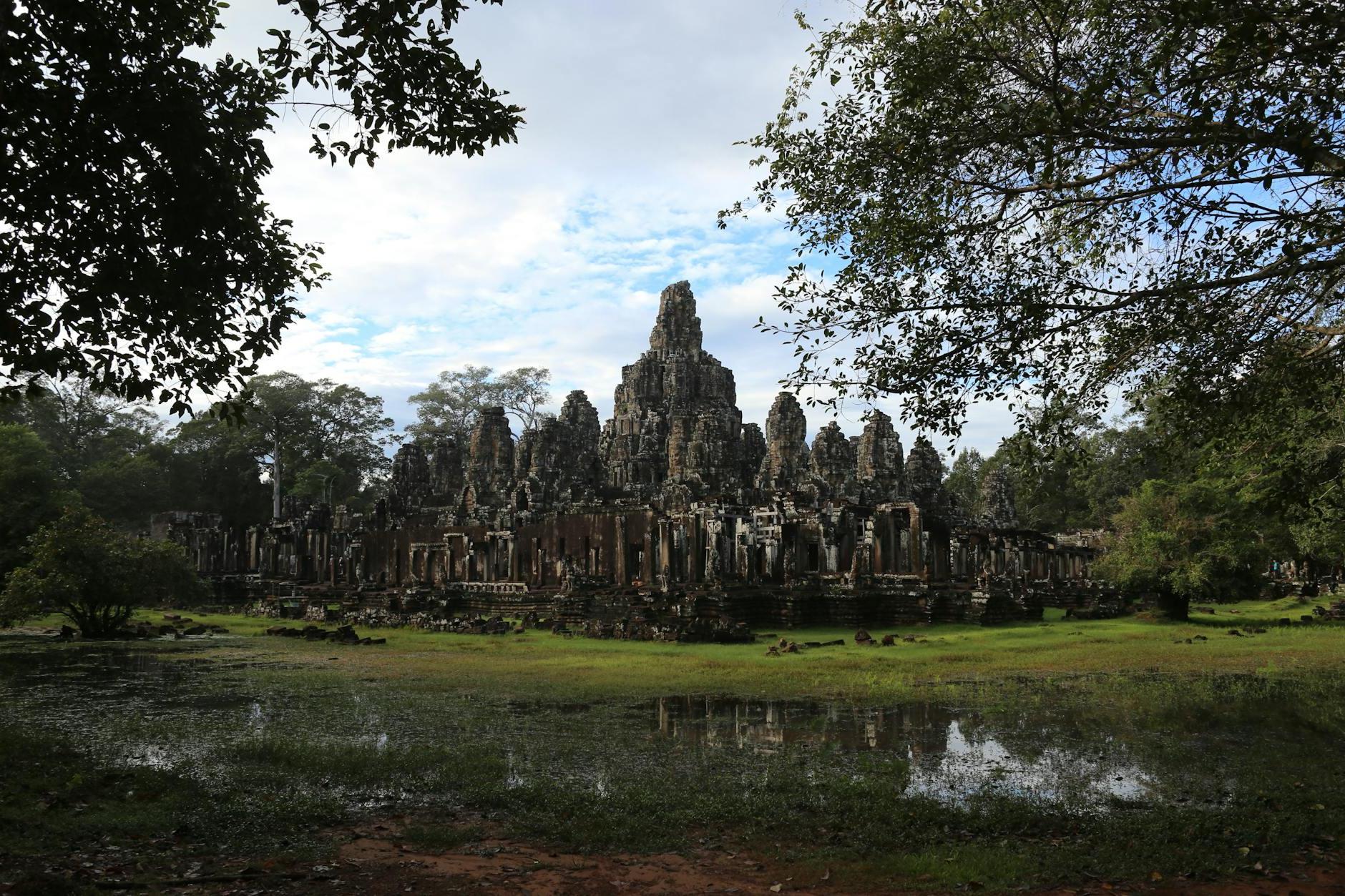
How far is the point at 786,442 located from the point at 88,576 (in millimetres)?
28117

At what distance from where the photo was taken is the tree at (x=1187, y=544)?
78.5ft

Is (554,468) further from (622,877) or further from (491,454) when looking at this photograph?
(622,877)

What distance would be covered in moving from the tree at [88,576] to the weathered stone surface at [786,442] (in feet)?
82.4

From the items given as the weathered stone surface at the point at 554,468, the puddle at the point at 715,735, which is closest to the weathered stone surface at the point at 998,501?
the weathered stone surface at the point at 554,468

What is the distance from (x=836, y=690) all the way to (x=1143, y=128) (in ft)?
25.8

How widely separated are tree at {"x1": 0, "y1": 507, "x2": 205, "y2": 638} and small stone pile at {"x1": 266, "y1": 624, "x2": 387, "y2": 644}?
2.49 m

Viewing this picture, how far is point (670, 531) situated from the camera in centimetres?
2739

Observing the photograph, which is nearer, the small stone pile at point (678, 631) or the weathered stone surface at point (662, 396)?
the small stone pile at point (678, 631)

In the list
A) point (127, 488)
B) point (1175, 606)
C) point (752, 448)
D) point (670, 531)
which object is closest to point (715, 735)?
point (670, 531)

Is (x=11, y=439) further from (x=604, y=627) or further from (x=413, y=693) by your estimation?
(x=413, y=693)

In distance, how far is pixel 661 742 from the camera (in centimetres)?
899

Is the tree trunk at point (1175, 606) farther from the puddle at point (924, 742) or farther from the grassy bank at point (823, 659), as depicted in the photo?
the puddle at point (924, 742)

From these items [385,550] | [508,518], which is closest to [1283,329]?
[508,518]

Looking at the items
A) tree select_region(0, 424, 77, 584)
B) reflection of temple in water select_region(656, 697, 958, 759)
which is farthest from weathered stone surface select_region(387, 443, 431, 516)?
reflection of temple in water select_region(656, 697, 958, 759)
